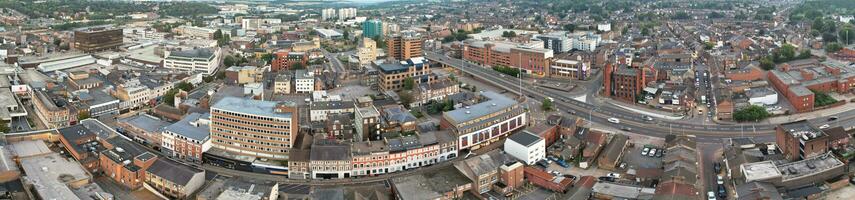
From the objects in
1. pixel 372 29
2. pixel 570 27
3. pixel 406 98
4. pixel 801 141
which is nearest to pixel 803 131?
pixel 801 141

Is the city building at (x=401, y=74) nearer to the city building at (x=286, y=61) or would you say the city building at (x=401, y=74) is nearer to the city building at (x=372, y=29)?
the city building at (x=286, y=61)

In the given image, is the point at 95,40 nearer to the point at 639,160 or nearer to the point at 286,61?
the point at 286,61

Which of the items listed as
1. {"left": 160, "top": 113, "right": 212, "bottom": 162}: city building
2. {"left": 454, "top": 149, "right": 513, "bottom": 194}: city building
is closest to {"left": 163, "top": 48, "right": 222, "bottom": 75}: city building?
{"left": 160, "top": 113, "right": 212, "bottom": 162}: city building

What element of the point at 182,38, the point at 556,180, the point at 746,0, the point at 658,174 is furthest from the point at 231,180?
the point at 746,0

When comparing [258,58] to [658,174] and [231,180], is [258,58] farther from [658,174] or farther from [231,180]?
[658,174]

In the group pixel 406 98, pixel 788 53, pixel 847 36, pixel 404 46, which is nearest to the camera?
pixel 406 98

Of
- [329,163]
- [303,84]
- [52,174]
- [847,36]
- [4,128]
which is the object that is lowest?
[52,174]

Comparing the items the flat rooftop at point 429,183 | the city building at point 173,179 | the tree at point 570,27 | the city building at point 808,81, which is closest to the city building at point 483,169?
the flat rooftop at point 429,183
